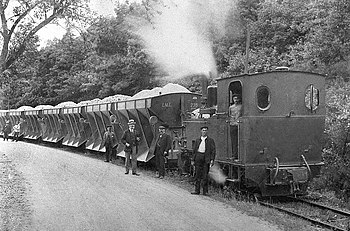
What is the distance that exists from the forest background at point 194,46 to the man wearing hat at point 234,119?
1.33m

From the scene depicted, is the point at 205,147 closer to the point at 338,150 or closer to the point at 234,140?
the point at 234,140

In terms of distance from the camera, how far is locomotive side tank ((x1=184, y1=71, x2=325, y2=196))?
35.6ft

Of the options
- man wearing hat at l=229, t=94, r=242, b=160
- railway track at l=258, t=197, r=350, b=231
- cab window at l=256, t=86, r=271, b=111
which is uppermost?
cab window at l=256, t=86, r=271, b=111

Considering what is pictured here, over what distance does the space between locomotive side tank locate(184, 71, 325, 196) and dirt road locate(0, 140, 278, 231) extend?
1170mm

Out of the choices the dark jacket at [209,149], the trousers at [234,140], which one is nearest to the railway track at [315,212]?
the trousers at [234,140]

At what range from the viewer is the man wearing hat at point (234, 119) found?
442 inches

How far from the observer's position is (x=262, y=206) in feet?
35.0

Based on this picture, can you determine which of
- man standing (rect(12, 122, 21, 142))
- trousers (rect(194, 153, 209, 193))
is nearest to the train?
trousers (rect(194, 153, 209, 193))

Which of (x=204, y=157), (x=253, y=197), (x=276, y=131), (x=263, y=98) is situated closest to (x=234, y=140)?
(x=204, y=157)

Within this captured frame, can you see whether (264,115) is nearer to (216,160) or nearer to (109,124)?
(216,160)

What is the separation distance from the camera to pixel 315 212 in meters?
10.3

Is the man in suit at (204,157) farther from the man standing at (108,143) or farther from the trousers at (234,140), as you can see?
the man standing at (108,143)

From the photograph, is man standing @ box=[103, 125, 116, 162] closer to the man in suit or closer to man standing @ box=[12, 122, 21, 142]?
Answer: the man in suit

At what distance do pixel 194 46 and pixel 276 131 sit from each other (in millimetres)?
7968
